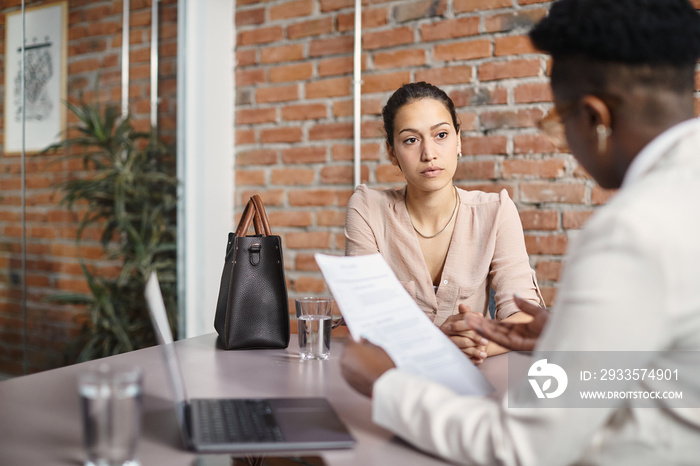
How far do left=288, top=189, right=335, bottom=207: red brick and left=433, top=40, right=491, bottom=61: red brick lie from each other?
744 mm

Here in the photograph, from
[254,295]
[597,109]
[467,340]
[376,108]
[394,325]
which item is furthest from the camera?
[376,108]

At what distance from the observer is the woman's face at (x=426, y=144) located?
6.03 ft

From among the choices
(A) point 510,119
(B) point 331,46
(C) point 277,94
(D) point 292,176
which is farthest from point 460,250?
(C) point 277,94

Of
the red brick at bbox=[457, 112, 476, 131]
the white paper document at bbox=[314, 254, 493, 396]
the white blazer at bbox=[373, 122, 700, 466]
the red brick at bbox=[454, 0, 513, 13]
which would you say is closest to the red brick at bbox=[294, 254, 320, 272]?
the red brick at bbox=[457, 112, 476, 131]

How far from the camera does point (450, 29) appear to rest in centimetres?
238

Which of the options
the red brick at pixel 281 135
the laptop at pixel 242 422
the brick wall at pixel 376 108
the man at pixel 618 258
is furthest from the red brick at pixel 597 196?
the laptop at pixel 242 422

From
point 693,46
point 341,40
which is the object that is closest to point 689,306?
point 693,46

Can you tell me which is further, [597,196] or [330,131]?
[330,131]

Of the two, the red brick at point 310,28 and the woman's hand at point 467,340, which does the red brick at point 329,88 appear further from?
the woman's hand at point 467,340

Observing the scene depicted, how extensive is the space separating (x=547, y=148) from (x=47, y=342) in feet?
6.90

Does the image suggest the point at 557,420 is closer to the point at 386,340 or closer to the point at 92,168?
the point at 386,340

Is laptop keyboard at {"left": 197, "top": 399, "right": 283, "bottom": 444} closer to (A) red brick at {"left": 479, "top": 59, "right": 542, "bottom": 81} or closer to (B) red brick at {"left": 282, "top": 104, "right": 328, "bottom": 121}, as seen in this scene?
(A) red brick at {"left": 479, "top": 59, "right": 542, "bottom": 81}

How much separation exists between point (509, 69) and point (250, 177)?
1307mm

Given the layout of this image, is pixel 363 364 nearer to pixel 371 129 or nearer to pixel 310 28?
pixel 371 129
